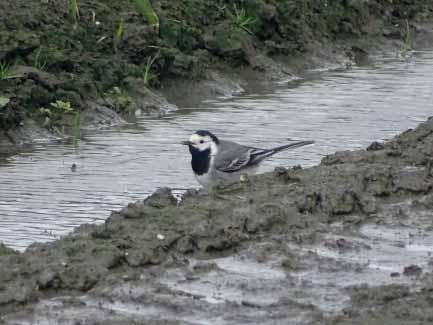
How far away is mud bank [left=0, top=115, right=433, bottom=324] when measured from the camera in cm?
727

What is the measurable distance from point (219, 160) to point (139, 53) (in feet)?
15.5

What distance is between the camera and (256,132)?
14023 mm

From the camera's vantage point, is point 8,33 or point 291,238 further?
point 8,33

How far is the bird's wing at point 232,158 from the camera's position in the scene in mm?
11516

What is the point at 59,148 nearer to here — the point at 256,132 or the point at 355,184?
the point at 256,132

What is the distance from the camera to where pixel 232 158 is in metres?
11.6

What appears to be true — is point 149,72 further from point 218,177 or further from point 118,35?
point 218,177

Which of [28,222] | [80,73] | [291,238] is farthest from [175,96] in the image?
[291,238]

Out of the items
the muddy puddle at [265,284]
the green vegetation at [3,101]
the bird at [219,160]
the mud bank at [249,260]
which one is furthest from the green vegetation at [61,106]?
the muddy puddle at [265,284]

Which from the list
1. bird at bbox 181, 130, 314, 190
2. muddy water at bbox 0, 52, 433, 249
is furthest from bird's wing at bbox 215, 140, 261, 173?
muddy water at bbox 0, 52, 433, 249

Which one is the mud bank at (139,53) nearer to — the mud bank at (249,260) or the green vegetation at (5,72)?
the green vegetation at (5,72)

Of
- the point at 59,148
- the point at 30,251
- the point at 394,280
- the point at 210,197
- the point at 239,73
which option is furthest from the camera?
the point at 239,73

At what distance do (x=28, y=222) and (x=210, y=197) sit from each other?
4.56 feet

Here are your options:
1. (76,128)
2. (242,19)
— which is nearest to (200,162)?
(76,128)
